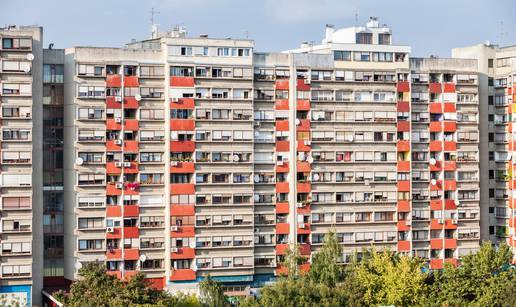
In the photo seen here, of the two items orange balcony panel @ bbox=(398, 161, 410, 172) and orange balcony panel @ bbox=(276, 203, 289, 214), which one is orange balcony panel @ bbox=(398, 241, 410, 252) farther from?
orange balcony panel @ bbox=(276, 203, 289, 214)

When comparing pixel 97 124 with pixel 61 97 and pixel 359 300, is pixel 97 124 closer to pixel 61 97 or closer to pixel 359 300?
pixel 61 97

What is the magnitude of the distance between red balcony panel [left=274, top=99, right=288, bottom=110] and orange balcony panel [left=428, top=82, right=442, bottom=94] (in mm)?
14393

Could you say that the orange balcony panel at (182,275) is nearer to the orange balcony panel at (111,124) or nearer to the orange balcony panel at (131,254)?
the orange balcony panel at (131,254)

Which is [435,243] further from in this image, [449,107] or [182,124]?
[182,124]

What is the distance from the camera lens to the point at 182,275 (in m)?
100

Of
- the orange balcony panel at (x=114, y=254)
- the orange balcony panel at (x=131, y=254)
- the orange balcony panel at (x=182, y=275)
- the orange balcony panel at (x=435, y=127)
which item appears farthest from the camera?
the orange balcony panel at (x=435, y=127)

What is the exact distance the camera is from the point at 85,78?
323 ft

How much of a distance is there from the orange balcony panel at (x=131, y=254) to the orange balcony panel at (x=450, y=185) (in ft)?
98.2

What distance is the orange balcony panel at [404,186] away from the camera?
109m

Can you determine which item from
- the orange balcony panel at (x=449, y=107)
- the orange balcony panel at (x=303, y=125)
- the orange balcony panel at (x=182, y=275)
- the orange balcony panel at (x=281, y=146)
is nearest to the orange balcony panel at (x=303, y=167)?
the orange balcony panel at (x=281, y=146)

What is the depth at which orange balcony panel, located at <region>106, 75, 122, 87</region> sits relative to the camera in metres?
99.1

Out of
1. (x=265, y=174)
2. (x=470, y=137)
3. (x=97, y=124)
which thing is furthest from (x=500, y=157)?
(x=97, y=124)

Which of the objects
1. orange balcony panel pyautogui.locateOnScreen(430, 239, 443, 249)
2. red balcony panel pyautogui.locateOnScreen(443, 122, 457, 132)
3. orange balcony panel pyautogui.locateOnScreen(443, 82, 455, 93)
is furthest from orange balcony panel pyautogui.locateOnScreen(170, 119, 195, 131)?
orange balcony panel pyautogui.locateOnScreen(430, 239, 443, 249)

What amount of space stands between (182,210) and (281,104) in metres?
13.2
